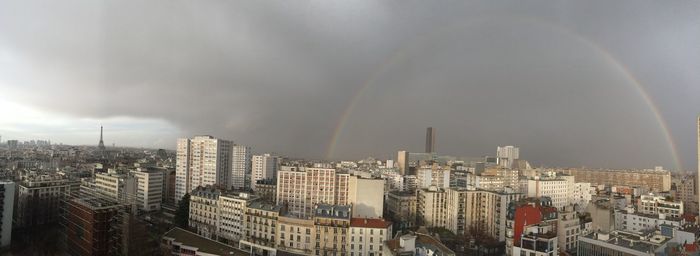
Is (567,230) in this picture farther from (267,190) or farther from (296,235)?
(267,190)

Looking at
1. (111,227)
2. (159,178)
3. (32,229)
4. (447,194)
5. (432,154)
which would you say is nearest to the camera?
(111,227)

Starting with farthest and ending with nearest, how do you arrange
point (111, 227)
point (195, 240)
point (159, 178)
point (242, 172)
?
1. point (242, 172)
2. point (159, 178)
3. point (195, 240)
4. point (111, 227)

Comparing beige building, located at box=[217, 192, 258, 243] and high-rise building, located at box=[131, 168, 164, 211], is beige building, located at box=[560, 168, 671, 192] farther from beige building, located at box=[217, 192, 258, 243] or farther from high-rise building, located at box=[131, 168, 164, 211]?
high-rise building, located at box=[131, 168, 164, 211]

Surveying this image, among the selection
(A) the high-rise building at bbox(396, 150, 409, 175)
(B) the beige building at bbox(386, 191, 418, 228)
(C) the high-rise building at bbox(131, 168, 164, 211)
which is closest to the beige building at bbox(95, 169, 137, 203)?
(C) the high-rise building at bbox(131, 168, 164, 211)

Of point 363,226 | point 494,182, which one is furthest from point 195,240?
point 494,182

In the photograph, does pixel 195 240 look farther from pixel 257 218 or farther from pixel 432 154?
pixel 432 154

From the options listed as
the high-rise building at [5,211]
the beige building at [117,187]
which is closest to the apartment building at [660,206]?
the beige building at [117,187]

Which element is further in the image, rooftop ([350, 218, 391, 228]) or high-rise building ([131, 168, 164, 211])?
high-rise building ([131, 168, 164, 211])
